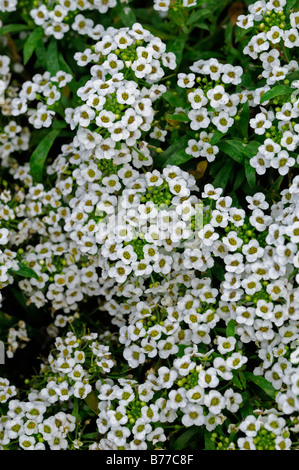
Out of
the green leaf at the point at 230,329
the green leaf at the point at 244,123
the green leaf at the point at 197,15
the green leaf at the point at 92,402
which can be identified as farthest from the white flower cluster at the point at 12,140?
the green leaf at the point at 230,329

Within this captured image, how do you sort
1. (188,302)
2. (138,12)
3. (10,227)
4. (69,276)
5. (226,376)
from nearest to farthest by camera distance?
(226,376)
(188,302)
(69,276)
(10,227)
(138,12)

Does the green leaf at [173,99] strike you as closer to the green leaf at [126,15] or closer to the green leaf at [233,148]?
the green leaf at [233,148]

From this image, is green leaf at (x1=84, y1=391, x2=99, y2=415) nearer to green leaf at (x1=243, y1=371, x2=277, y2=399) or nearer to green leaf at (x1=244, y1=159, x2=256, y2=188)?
green leaf at (x1=243, y1=371, x2=277, y2=399)

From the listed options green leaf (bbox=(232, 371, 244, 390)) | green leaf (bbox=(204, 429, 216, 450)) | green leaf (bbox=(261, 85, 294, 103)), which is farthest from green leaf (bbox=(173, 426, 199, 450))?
green leaf (bbox=(261, 85, 294, 103))

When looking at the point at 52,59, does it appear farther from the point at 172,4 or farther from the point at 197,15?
the point at 197,15

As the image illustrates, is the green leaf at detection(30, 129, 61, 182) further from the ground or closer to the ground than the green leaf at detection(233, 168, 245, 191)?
closer to the ground

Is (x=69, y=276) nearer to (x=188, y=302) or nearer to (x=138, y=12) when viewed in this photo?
(x=188, y=302)

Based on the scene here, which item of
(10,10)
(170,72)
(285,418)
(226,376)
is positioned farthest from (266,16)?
(285,418)
